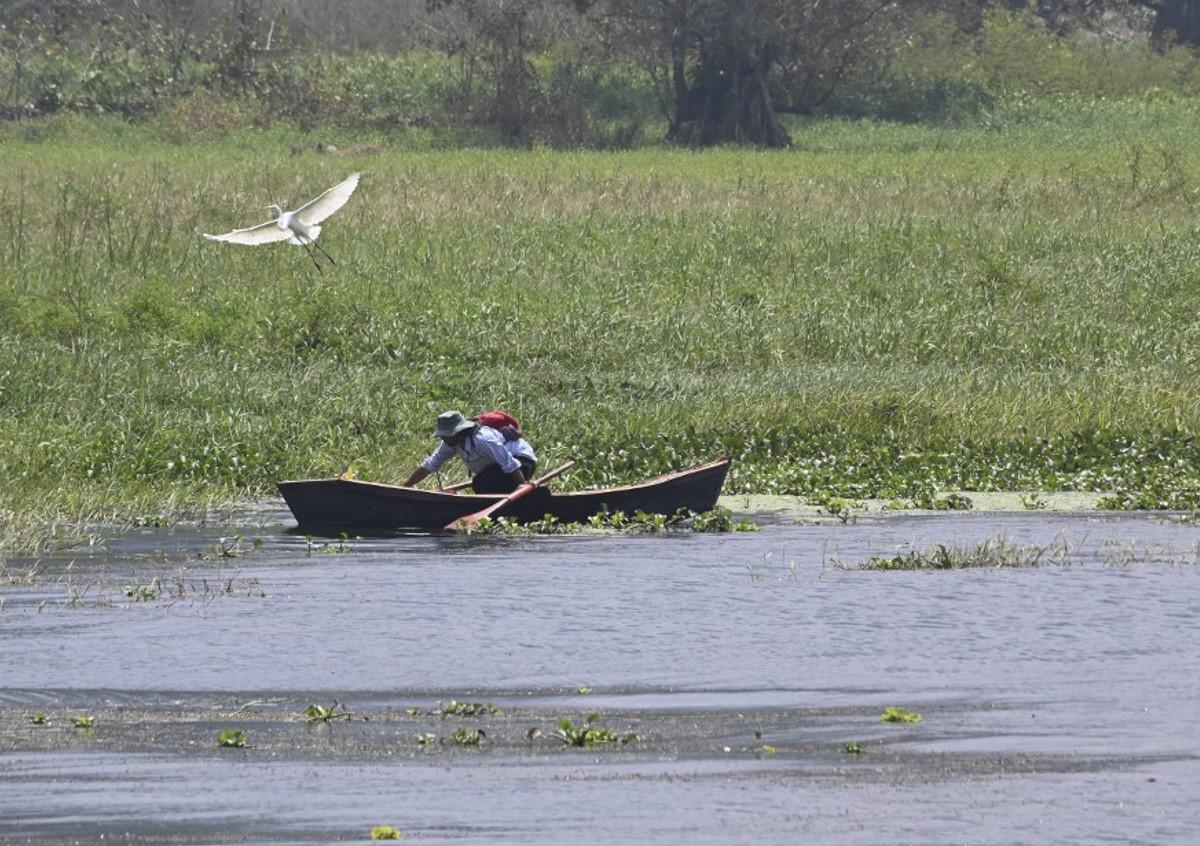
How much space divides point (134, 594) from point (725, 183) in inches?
939

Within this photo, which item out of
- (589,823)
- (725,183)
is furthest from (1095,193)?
(589,823)

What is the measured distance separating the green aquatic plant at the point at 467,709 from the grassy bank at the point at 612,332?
656 cm

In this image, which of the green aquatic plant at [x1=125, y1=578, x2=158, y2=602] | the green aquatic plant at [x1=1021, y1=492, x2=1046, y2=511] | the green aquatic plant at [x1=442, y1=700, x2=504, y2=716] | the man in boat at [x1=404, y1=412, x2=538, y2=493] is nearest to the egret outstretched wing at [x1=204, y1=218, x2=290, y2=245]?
the man in boat at [x1=404, y1=412, x2=538, y2=493]

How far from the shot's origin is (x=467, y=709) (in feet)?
35.4

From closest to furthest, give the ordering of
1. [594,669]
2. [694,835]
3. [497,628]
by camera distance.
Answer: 1. [694,835]
2. [594,669]
3. [497,628]

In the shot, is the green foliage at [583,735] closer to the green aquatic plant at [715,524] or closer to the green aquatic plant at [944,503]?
the green aquatic plant at [715,524]

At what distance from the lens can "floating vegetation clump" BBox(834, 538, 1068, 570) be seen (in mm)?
14961

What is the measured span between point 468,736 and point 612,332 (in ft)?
46.9

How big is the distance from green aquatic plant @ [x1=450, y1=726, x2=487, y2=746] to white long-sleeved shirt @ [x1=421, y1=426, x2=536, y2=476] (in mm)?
6939

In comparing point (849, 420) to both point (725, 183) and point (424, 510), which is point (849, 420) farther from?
point (725, 183)

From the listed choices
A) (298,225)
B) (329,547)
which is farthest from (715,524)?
(298,225)

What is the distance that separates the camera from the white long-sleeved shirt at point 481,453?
17.2 meters

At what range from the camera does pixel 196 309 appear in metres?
24.5

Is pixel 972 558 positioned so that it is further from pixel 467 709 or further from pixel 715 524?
pixel 467 709
